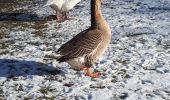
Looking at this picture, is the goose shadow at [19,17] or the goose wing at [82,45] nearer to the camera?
the goose wing at [82,45]

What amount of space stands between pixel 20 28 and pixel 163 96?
6939 millimetres

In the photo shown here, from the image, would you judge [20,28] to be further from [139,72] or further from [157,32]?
[139,72]

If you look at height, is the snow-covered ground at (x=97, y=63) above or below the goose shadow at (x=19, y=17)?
below

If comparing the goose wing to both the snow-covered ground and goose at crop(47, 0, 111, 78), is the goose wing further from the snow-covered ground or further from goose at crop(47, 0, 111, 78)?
the snow-covered ground

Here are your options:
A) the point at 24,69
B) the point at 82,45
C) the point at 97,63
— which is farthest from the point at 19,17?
the point at 82,45

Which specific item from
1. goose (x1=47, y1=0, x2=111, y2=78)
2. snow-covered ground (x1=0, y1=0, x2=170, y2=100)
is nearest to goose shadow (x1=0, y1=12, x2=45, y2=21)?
snow-covered ground (x1=0, y1=0, x2=170, y2=100)

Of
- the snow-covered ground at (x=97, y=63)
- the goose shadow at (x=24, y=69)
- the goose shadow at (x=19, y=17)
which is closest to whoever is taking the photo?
the snow-covered ground at (x=97, y=63)

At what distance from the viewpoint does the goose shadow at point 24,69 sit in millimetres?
8836

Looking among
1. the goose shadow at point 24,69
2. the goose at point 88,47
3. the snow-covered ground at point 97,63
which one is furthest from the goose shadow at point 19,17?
the goose at point 88,47

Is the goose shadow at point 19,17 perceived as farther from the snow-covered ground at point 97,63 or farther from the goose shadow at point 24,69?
the goose shadow at point 24,69

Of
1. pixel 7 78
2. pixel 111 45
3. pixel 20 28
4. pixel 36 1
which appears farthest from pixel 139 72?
pixel 36 1

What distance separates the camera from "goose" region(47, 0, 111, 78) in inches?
316

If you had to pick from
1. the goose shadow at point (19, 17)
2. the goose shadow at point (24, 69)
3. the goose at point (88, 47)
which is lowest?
the goose shadow at point (24, 69)

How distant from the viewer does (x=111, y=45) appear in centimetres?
1084
